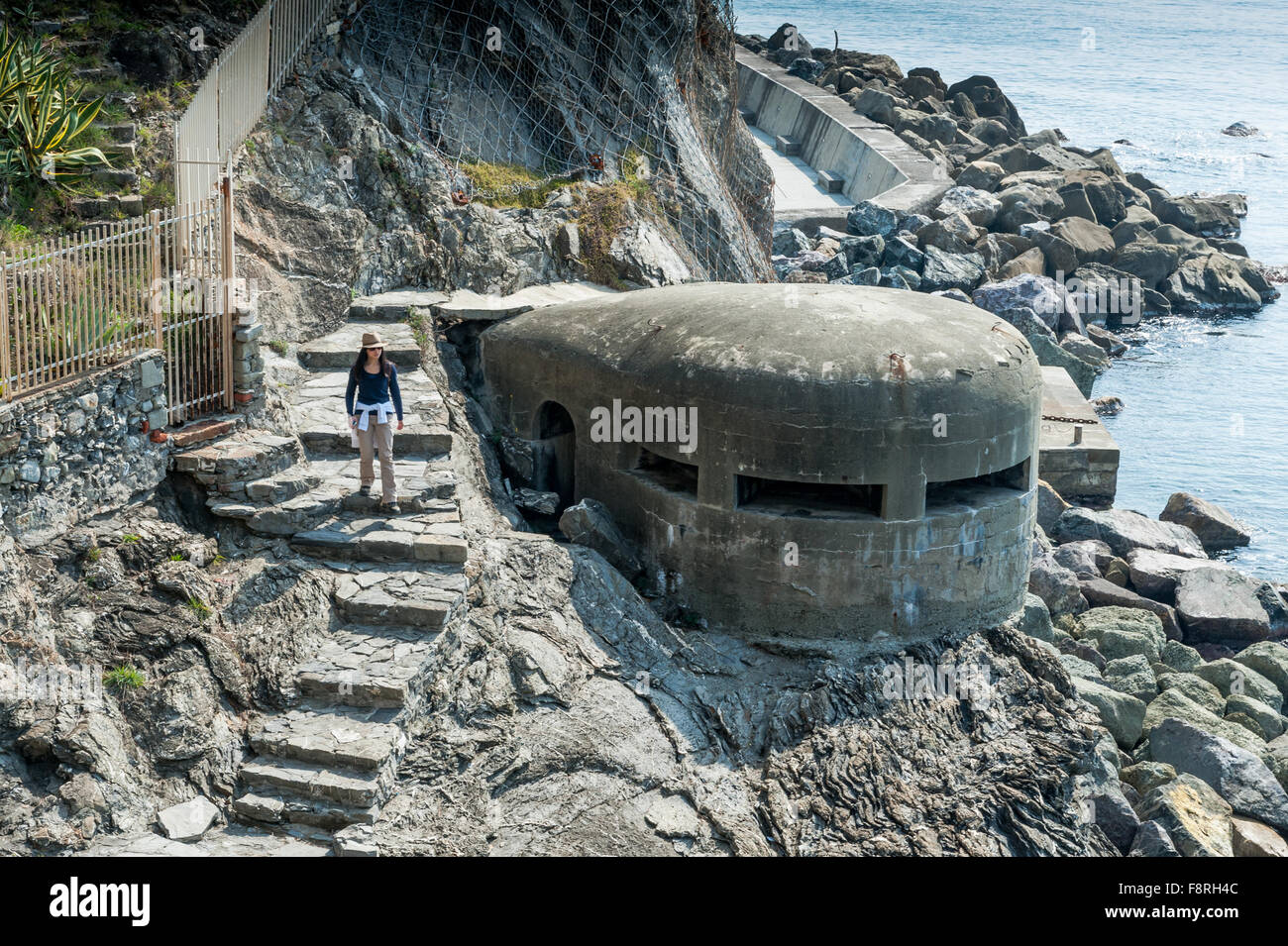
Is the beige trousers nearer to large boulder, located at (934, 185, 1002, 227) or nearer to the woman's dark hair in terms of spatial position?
the woman's dark hair

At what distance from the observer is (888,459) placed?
573 inches

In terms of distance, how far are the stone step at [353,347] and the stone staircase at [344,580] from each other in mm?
249

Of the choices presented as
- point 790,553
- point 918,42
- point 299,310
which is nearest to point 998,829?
point 790,553

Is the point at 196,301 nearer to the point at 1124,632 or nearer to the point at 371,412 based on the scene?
the point at 371,412

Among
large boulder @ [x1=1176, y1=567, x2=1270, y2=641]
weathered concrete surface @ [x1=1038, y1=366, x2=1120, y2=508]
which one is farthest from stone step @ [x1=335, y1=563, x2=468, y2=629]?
weathered concrete surface @ [x1=1038, y1=366, x2=1120, y2=508]

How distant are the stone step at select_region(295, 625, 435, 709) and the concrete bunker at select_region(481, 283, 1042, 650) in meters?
4.17

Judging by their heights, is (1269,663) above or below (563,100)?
below

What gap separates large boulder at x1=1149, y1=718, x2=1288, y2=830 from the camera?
15.8 metres

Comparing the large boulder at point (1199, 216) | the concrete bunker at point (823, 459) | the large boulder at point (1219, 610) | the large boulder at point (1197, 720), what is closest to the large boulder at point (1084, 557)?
the large boulder at point (1219, 610)

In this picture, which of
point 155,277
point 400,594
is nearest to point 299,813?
point 400,594

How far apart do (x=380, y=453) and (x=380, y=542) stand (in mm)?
866

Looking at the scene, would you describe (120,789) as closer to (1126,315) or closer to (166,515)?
(166,515)

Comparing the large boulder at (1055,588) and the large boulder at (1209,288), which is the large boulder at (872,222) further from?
the large boulder at (1055,588)

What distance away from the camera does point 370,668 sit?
1153 centimetres
